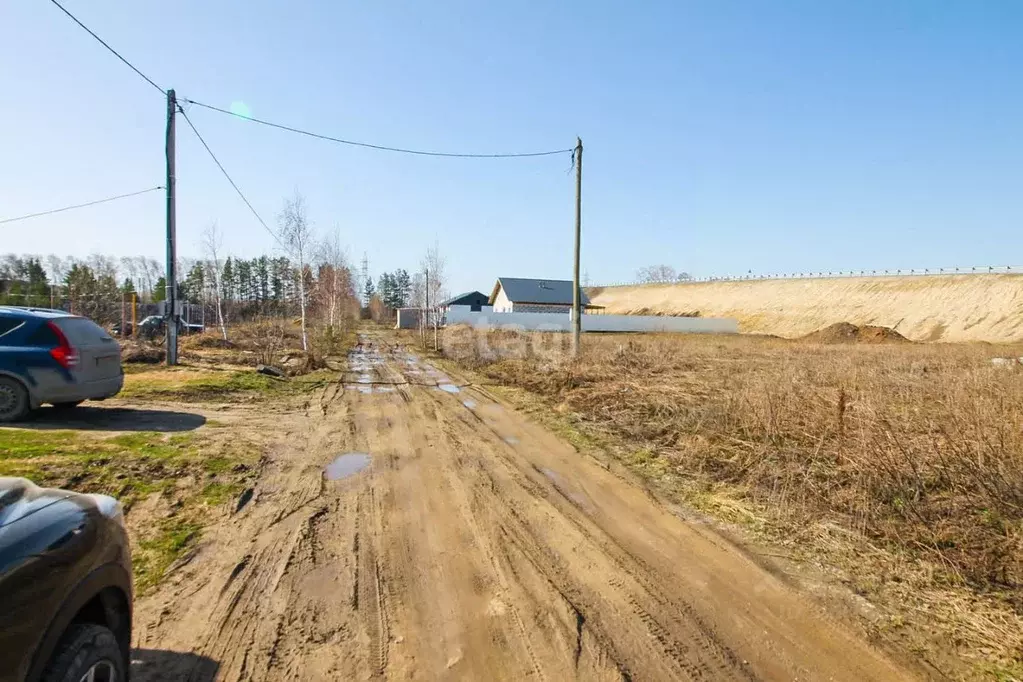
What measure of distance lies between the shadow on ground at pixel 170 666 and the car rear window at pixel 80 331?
6.50m

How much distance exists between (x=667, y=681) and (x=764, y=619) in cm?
102

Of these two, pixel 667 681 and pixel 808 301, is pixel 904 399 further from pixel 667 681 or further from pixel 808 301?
pixel 808 301

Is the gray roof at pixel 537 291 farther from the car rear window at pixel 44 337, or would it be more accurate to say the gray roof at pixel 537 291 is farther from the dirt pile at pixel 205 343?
the car rear window at pixel 44 337

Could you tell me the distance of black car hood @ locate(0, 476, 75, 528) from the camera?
6.76 feet

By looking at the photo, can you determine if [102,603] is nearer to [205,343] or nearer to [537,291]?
[205,343]

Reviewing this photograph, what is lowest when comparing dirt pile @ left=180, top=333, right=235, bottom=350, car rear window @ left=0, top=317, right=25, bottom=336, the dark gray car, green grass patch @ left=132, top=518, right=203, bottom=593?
green grass patch @ left=132, top=518, right=203, bottom=593

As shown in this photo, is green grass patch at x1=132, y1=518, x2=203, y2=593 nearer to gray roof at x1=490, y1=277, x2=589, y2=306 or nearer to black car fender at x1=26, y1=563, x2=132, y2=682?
black car fender at x1=26, y1=563, x2=132, y2=682

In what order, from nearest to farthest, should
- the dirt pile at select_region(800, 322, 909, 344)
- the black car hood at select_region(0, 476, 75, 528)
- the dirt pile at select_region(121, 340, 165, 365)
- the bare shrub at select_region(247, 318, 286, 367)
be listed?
the black car hood at select_region(0, 476, 75, 528) < the dirt pile at select_region(121, 340, 165, 365) < the bare shrub at select_region(247, 318, 286, 367) < the dirt pile at select_region(800, 322, 909, 344)

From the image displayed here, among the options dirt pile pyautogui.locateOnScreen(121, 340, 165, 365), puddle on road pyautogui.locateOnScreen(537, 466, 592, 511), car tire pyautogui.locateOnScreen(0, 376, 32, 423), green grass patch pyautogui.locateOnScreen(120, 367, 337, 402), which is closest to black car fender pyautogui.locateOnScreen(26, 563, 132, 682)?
puddle on road pyautogui.locateOnScreen(537, 466, 592, 511)

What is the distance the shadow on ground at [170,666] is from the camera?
2.80m

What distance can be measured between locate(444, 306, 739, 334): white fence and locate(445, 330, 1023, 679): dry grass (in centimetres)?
3715

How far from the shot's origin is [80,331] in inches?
309

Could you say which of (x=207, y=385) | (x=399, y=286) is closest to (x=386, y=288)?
(x=399, y=286)

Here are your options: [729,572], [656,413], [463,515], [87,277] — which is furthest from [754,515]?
[87,277]
